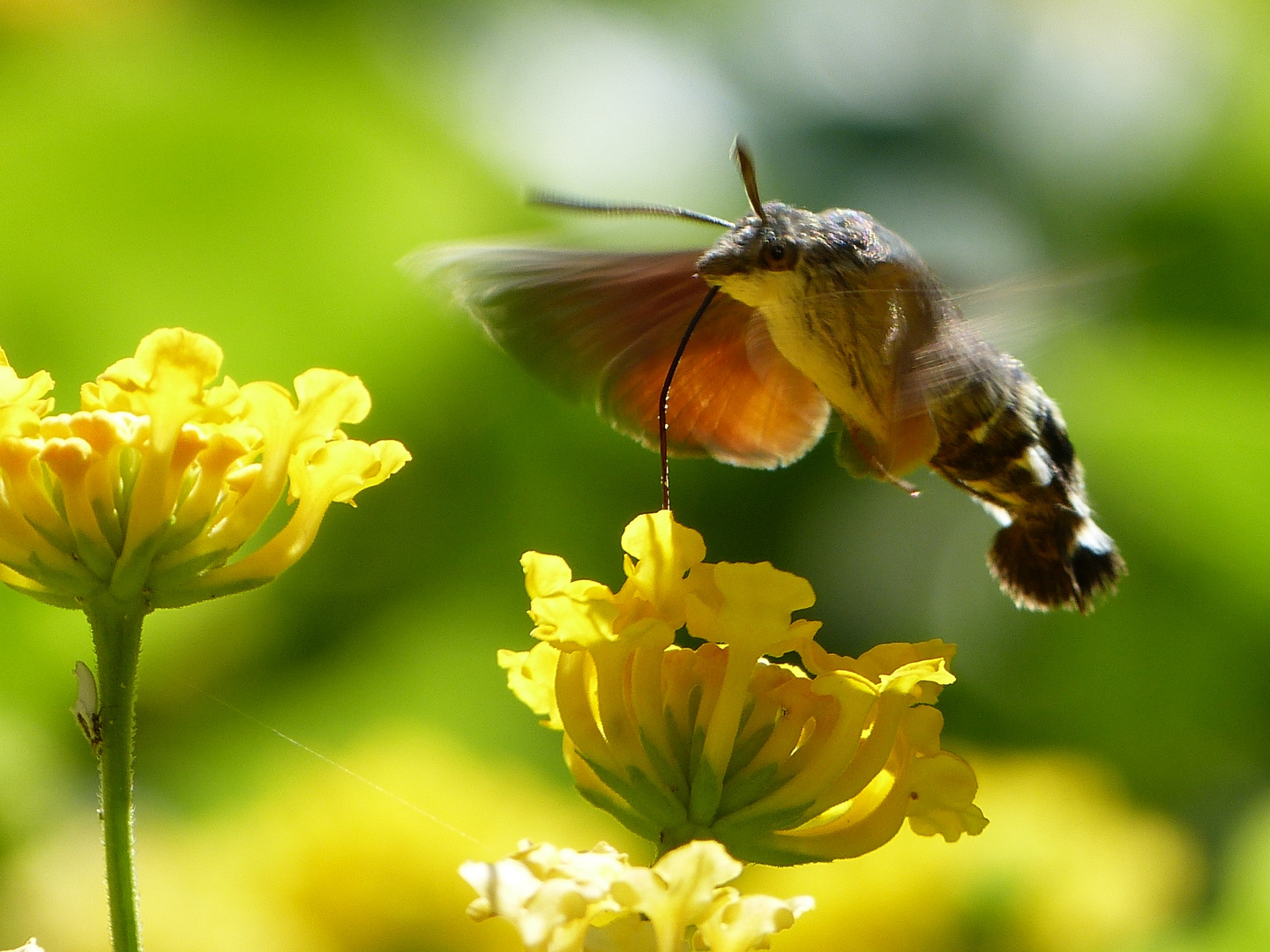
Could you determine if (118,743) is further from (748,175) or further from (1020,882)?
(1020,882)

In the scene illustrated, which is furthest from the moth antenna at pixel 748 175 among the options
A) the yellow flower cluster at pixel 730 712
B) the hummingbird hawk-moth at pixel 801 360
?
the yellow flower cluster at pixel 730 712

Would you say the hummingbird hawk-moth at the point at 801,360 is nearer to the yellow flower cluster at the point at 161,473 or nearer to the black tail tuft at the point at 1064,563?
the black tail tuft at the point at 1064,563

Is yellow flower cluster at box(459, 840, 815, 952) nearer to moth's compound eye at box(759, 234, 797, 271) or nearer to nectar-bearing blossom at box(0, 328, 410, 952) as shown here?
nectar-bearing blossom at box(0, 328, 410, 952)

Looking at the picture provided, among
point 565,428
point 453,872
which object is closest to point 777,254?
→ point 453,872

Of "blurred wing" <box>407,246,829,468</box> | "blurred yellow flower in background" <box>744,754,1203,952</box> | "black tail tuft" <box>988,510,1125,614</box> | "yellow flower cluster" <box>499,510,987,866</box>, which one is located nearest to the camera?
"yellow flower cluster" <box>499,510,987,866</box>

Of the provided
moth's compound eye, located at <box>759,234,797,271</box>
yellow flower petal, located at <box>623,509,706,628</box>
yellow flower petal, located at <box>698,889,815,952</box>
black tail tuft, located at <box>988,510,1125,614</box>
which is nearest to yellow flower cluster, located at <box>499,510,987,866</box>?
yellow flower petal, located at <box>623,509,706,628</box>

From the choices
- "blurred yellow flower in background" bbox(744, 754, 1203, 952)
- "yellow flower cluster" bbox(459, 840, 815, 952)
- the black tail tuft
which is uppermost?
the black tail tuft

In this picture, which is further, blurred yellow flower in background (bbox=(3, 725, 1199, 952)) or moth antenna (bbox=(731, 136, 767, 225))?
blurred yellow flower in background (bbox=(3, 725, 1199, 952))
